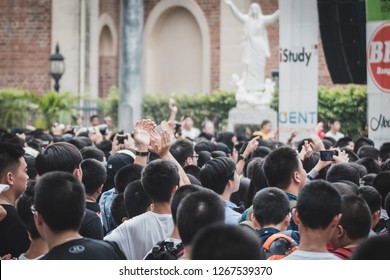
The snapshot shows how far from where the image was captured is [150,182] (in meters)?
6.36

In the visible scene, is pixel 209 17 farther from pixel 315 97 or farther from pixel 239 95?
pixel 315 97

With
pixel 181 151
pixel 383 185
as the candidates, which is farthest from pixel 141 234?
pixel 181 151

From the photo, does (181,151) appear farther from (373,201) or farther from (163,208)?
(163,208)

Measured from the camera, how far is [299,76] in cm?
1614

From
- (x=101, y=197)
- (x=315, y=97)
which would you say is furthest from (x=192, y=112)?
(x=101, y=197)

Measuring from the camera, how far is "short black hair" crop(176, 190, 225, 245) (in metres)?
4.89

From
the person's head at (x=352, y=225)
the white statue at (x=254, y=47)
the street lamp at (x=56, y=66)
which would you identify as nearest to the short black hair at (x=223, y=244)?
the person's head at (x=352, y=225)

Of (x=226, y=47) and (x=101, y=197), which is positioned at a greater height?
(x=226, y=47)

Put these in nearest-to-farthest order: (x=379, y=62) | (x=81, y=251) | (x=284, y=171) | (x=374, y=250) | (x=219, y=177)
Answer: (x=374, y=250) → (x=81, y=251) → (x=284, y=171) → (x=219, y=177) → (x=379, y=62)

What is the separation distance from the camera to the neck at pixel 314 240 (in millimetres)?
5023

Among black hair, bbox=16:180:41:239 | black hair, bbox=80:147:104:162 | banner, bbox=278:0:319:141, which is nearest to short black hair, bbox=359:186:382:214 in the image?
black hair, bbox=16:180:41:239

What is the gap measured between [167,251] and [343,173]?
118 inches

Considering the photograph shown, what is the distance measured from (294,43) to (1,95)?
45.8ft

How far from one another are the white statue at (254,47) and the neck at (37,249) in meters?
18.7
